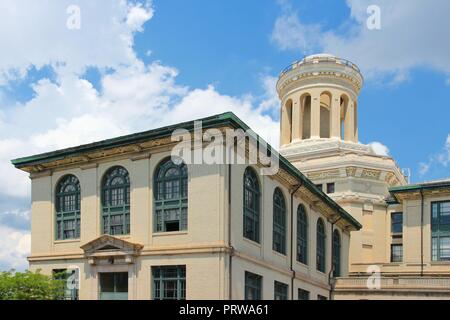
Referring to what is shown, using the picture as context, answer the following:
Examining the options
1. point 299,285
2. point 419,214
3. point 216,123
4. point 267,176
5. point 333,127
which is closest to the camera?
point 216,123

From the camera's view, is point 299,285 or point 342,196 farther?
point 342,196

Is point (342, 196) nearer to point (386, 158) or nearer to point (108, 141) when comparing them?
point (386, 158)

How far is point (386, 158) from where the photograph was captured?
55500mm

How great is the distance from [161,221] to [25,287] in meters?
7.29

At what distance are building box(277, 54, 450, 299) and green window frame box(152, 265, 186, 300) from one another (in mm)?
18283

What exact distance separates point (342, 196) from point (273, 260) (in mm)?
20821

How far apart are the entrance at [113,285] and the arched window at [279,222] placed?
28.5 feet

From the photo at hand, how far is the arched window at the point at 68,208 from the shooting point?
33.6 m

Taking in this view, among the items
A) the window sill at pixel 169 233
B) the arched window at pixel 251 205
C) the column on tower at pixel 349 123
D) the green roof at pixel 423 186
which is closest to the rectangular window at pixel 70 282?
the window sill at pixel 169 233

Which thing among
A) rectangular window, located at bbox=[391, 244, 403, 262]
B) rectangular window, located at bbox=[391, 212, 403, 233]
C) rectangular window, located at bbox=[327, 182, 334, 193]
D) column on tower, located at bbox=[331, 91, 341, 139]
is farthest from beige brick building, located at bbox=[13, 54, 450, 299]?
column on tower, located at bbox=[331, 91, 341, 139]

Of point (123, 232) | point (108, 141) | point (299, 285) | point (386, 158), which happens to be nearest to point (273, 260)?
point (299, 285)

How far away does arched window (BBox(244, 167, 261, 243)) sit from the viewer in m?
31.6

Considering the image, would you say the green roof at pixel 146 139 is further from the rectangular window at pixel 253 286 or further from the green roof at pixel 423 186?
the green roof at pixel 423 186

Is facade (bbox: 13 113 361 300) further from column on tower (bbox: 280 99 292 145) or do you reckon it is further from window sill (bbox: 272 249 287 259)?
column on tower (bbox: 280 99 292 145)
